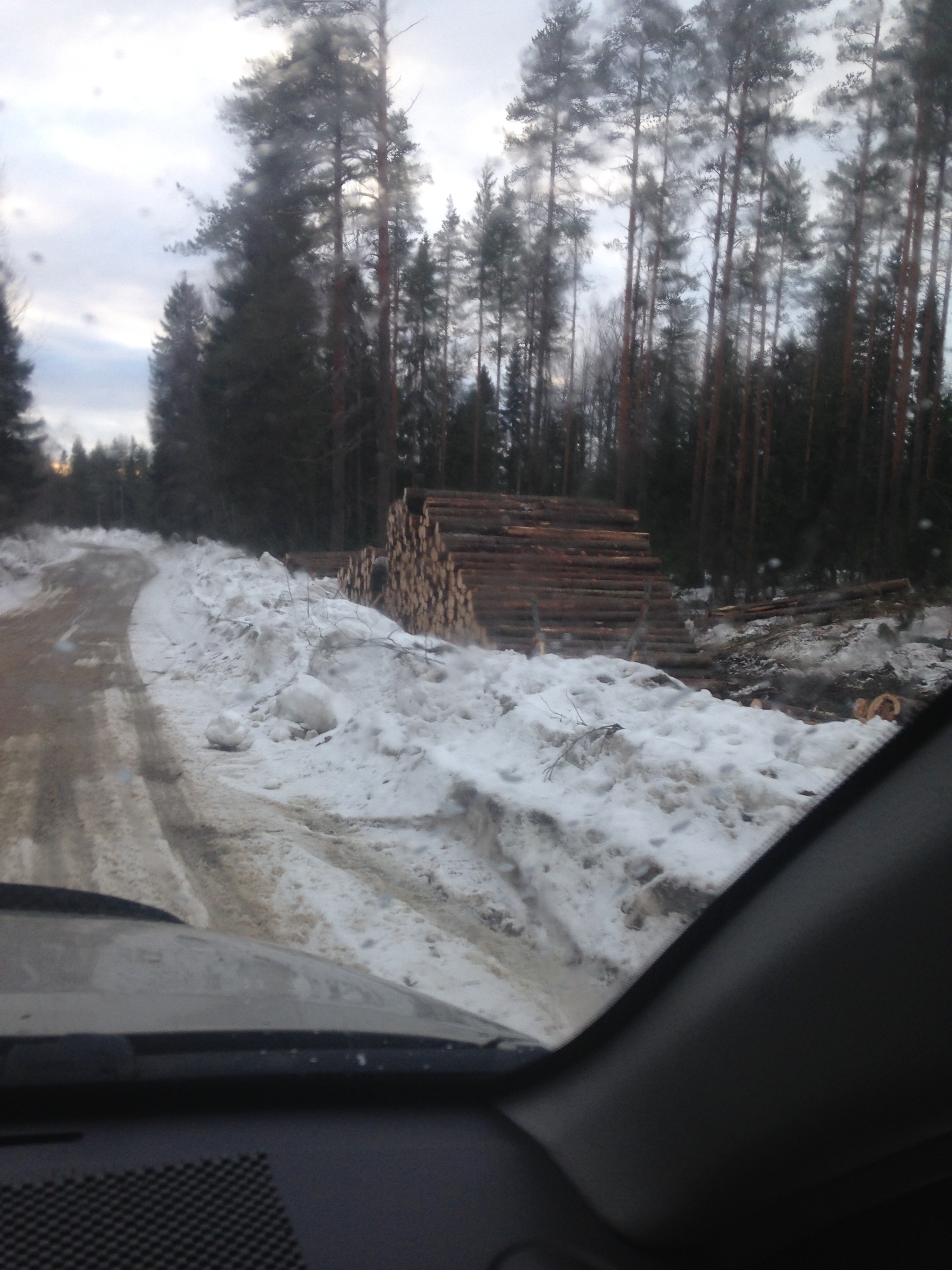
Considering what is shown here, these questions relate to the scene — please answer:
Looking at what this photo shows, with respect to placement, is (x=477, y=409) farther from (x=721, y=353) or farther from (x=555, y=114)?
(x=555, y=114)

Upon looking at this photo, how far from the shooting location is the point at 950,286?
29.6ft

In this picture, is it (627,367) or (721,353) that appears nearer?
(627,367)

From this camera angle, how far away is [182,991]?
7.68 feet

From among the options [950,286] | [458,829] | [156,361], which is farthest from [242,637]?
[156,361]

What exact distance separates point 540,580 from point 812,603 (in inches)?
192

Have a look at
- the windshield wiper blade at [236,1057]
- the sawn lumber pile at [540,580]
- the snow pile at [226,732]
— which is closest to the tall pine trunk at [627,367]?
the sawn lumber pile at [540,580]

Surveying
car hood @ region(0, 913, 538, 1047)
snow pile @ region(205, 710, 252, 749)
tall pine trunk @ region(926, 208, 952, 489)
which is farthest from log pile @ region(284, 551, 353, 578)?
car hood @ region(0, 913, 538, 1047)

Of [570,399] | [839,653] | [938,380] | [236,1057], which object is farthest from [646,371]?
[236,1057]

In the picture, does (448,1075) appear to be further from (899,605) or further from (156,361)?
(156,361)

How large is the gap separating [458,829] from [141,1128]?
407 cm

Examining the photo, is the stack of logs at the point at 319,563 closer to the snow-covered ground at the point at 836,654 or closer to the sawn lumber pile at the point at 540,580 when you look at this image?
the sawn lumber pile at the point at 540,580

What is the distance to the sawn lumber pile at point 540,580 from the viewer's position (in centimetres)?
1080

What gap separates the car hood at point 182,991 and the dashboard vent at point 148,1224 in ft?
1.24

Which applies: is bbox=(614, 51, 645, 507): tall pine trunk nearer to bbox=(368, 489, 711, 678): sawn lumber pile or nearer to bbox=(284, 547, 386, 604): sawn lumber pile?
bbox=(368, 489, 711, 678): sawn lumber pile
